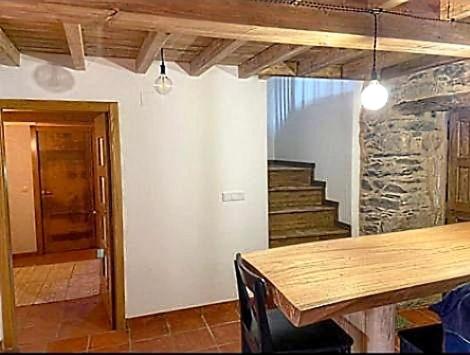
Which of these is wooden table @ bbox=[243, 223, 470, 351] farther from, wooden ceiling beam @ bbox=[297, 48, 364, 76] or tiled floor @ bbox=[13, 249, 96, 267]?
tiled floor @ bbox=[13, 249, 96, 267]

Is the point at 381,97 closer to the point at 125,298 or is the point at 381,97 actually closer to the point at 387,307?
the point at 387,307

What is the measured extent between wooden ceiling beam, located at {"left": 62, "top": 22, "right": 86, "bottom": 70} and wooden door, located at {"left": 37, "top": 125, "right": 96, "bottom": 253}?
321 cm

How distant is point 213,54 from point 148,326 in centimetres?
224

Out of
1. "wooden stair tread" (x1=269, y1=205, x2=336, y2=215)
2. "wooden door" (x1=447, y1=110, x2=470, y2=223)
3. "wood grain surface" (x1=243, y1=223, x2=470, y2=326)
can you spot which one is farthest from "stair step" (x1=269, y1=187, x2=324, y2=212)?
"wood grain surface" (x1=243, y1=223, x2=470, y2=326)

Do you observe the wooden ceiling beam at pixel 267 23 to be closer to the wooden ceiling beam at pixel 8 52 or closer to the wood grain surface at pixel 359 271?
the wooden ceiling beam at pixel 8 52

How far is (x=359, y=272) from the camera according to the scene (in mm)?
2148

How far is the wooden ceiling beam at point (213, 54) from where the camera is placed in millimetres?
2715

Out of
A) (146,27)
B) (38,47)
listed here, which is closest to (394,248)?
(146,27)

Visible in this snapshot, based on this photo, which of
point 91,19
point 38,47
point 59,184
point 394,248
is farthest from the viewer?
point 59,184

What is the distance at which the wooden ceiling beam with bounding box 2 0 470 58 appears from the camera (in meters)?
1.76

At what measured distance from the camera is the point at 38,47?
3076 millimetres

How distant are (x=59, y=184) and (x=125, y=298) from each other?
10.8 feet

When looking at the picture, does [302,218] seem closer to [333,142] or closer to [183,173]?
[333,142]

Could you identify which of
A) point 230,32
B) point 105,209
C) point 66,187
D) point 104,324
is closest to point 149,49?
point 230,32
